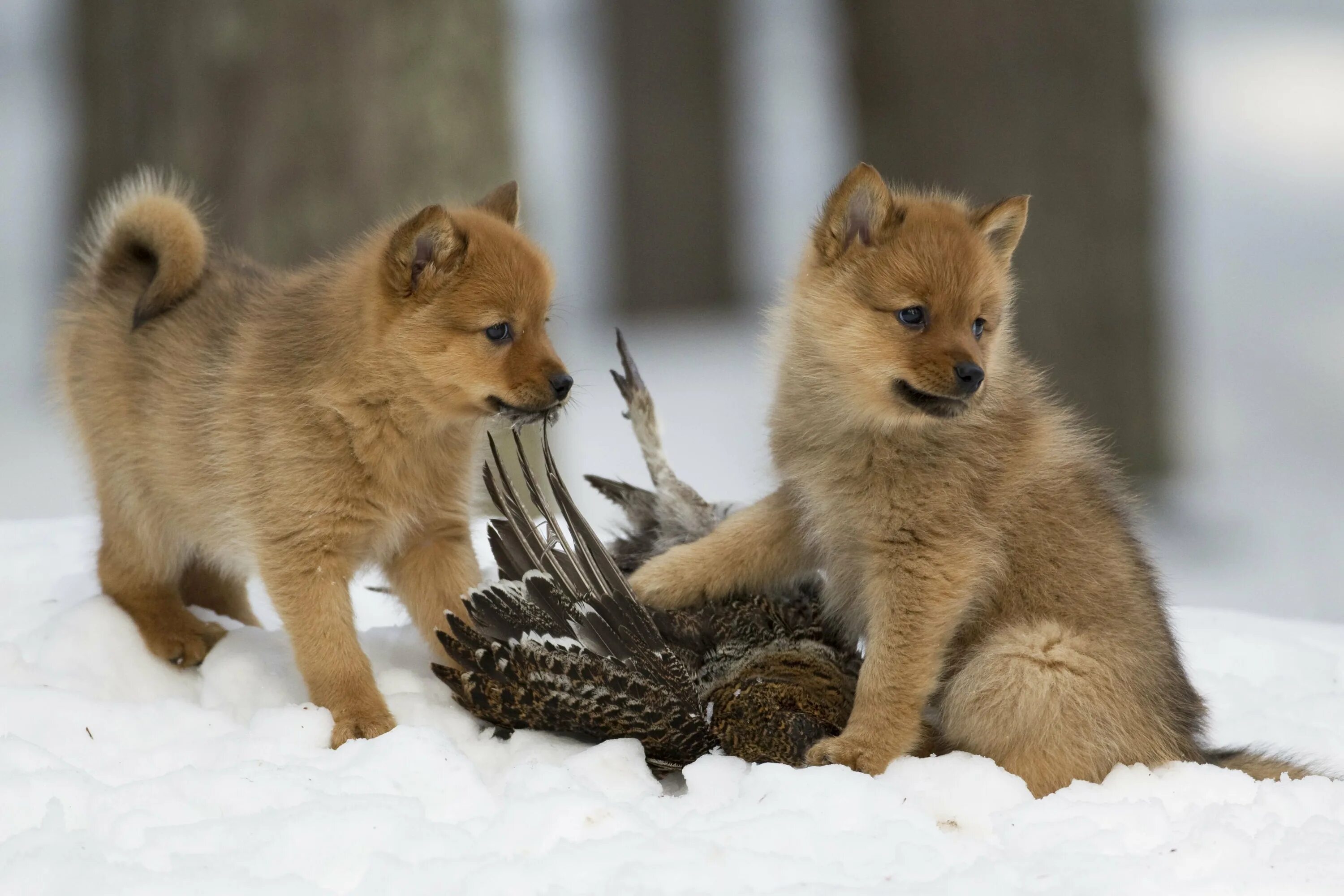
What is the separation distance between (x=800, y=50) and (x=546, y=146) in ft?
11.7

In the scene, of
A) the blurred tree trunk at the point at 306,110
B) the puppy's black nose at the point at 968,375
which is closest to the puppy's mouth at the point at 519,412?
the puppy's black nose at the point at 968,375

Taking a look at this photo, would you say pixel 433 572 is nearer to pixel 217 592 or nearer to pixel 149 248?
pixel 217 592

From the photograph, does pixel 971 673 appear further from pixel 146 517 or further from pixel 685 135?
pixel 685 135

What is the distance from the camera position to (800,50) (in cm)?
1802

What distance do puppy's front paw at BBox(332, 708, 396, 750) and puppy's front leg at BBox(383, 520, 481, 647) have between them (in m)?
0.50

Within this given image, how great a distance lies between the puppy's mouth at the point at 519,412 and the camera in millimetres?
4164

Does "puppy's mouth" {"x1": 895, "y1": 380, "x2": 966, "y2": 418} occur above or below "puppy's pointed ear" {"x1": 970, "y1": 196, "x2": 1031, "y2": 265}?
below

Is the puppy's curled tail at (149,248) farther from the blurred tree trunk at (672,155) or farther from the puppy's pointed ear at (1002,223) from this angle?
the blurred tree trunk at (672,155)

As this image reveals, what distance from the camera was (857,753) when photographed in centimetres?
380

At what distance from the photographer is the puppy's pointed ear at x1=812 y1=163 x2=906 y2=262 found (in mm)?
4223

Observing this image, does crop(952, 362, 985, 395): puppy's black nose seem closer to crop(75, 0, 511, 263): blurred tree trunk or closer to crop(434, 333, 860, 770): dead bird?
crop(434, 333, 860, 770): dead bird

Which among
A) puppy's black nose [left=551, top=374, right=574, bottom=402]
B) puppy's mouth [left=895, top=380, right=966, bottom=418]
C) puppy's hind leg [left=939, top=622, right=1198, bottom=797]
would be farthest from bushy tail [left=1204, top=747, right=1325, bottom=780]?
puppy's black nose [left=551, top=374, right=574, bottom=402]

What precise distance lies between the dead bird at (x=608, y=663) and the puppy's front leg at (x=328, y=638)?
0.22 m

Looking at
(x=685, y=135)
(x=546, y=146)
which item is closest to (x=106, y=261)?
(x=685, y=135)
